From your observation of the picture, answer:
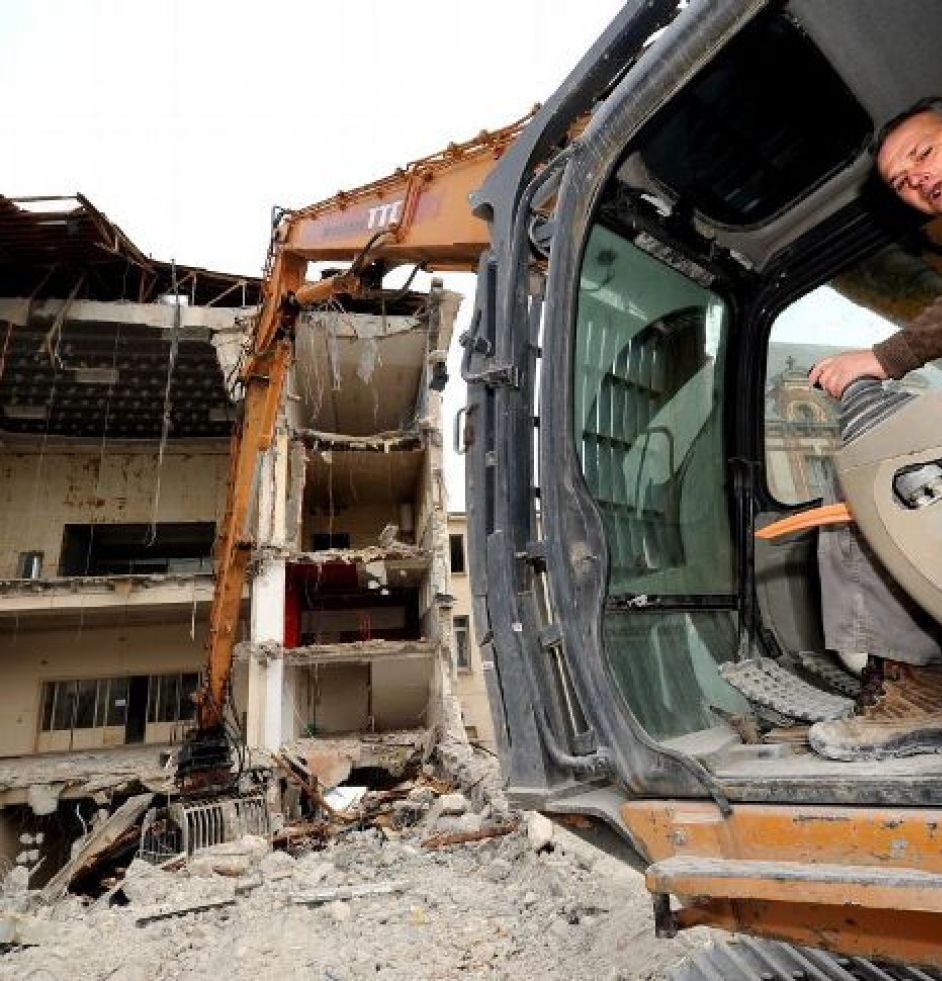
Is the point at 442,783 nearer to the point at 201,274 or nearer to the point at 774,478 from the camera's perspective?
the point at 774,478

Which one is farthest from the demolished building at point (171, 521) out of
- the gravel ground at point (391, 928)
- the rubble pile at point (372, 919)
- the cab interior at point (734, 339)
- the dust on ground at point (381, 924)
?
the cab interior at point (734, 339)

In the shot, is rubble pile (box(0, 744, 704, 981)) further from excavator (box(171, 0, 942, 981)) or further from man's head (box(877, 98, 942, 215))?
man's head (box(877, 98, 942, 215))

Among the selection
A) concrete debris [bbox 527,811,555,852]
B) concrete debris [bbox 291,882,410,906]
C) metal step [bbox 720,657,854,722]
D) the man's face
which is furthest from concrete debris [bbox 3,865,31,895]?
the man's face

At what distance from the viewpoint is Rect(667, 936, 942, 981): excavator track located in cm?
191

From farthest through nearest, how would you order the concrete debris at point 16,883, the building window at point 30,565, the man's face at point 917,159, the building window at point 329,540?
the building window at point 329,540 < the building window at point 30,565 < the concrete debris at point 16,883 < the man's face at point 917,159

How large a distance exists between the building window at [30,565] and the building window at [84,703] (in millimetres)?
2508

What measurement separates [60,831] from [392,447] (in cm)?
1023

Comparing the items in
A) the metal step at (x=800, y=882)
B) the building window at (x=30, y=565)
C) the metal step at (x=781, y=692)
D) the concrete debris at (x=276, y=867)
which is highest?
the building window at (x=30, y=565)

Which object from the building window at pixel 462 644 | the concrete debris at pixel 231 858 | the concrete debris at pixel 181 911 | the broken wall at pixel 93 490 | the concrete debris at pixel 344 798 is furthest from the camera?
the building window at pixel 462 644

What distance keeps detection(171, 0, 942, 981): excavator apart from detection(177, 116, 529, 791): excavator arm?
144 cm

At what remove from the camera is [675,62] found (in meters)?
1.56

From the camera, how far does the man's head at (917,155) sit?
1.54 m

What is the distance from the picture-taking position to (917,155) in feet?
5.13

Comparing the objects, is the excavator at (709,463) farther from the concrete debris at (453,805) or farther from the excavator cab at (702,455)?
the concrete debris at (453,805)
